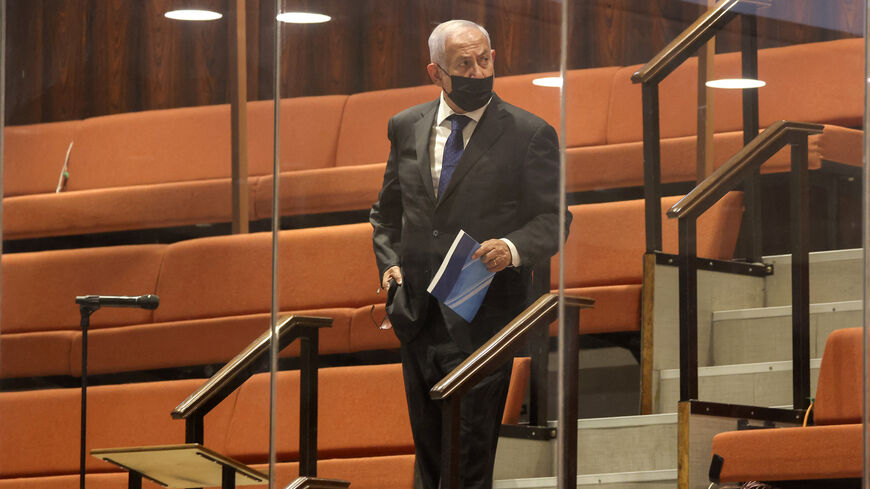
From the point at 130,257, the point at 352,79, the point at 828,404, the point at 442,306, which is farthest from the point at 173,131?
the point at 828,404

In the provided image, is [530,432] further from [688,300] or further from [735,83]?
[735,83]

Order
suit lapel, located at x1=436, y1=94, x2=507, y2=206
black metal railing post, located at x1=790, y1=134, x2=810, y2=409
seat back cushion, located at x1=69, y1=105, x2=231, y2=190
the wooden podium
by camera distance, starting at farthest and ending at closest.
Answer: seat back cushion, located at x1=69, y1=105, x2=231, y2=190, the wooden podium, suit lapel, located at x1=436, y1=94, x2=507, y2=206, black metal railing post, located at x1=790, y1=134, x2=810, y2=409

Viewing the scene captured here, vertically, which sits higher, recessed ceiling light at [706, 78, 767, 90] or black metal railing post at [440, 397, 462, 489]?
recessed ceiling light at [706, 78, 767, 90]

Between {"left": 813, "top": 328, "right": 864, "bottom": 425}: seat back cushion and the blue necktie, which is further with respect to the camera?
the blue necktie

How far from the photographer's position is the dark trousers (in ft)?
8.54

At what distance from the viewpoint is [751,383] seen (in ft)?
8.44

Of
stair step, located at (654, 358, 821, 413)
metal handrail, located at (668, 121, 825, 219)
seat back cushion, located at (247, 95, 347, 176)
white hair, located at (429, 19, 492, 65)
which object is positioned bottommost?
stair step, located at (654, 358, 821, 413)

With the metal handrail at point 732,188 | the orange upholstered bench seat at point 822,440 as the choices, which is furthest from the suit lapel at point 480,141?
the orange upholstered bench seat at point 822,440

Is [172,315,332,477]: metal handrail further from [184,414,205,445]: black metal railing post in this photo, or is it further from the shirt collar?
the shirt collar

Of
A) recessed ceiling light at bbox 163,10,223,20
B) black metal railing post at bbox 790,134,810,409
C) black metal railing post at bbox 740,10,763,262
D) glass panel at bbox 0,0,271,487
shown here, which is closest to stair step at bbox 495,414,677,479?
black metal railing post at bbox 790,134,810,409

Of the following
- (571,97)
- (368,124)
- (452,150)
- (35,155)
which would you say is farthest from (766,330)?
(35,155)

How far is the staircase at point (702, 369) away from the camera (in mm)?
2564

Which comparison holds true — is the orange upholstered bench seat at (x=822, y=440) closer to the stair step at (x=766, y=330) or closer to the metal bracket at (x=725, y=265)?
the stair step at (x=766, y=330)

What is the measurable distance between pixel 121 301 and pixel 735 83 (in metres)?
1.43
